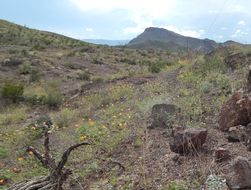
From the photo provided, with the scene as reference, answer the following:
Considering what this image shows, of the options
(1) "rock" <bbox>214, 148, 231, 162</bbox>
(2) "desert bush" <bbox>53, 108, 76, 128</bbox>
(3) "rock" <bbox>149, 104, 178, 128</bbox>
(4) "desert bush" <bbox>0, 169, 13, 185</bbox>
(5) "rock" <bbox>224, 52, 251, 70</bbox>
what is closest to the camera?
(1) "rock" <bbox>214, 148, 231, 162</bbox>

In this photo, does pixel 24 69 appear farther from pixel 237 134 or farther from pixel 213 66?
pixel 237 134

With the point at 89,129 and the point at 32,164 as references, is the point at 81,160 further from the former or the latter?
the point at 89,129

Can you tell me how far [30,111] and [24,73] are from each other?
957 cm

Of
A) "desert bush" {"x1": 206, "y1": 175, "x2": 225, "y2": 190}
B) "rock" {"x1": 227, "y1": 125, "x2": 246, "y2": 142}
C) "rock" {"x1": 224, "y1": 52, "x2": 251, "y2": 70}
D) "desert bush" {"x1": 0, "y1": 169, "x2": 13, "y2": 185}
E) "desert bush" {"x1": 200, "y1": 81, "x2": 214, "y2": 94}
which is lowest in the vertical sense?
"desert bush" {"x1": 0, "y1": 169, "x2": 13, "y2": 185}

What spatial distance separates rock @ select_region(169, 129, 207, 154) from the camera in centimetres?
503

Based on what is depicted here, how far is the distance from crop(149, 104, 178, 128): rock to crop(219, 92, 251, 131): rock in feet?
3.30

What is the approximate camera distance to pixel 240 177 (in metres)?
3.80

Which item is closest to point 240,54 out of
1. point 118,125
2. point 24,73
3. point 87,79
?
point 118,125

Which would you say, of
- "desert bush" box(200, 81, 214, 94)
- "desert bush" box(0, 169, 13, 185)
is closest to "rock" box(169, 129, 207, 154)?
"desert bush" box(0, 169, 13, 185)

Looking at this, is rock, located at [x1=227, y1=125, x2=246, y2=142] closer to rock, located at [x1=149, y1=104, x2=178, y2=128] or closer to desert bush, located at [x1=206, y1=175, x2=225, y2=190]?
desert bush, located at [x1=206, y1=175, x2=225, y2=190]

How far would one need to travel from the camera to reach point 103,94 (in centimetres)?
1246

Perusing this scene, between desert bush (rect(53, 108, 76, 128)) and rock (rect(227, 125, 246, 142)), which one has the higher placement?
rock (rect(227, 125, 246, 142))

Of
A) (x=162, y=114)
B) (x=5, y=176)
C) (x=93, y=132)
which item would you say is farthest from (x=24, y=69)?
(x=5, y=176)

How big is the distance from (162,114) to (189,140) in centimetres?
184
